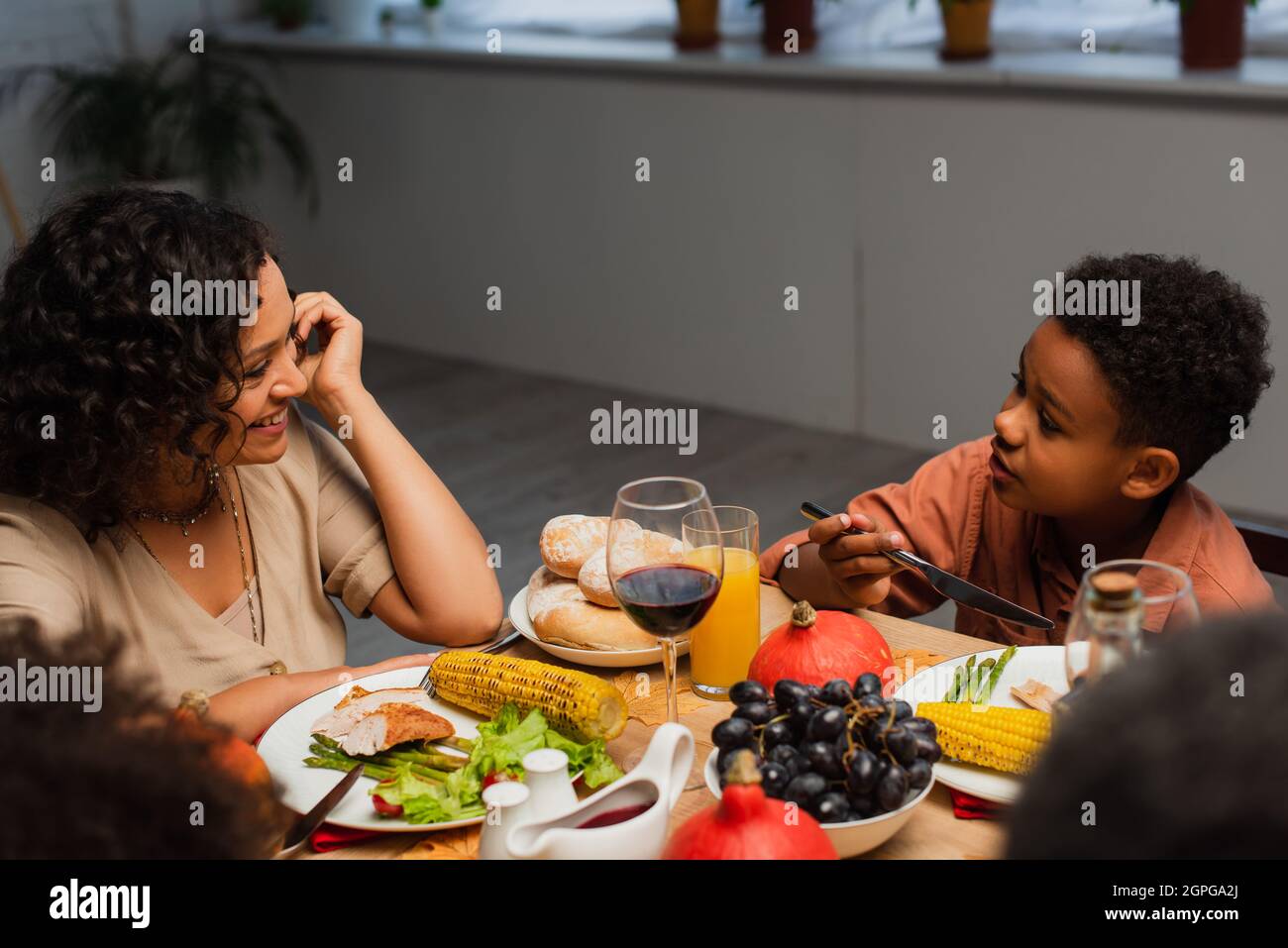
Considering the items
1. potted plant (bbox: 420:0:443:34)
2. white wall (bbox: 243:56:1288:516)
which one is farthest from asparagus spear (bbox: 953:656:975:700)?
potted plant (bbox: 420:0:443:34)

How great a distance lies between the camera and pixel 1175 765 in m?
0.55

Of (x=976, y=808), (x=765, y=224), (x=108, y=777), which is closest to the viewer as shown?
(x=108, y=777)

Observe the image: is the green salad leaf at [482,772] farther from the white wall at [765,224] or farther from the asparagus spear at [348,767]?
the white wall at [765,224]

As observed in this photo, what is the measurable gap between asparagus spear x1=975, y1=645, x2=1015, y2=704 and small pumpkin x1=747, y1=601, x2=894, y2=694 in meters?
0.10

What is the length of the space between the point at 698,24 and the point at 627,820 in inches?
146

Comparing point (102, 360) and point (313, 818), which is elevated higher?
point (102, 360)

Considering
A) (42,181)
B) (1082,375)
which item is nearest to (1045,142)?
(1082,375)

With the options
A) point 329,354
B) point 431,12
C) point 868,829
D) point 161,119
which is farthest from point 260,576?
point 161,119

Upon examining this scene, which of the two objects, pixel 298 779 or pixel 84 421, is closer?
pixel 298 779

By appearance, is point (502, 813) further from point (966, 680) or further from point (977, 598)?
point (977, 598)

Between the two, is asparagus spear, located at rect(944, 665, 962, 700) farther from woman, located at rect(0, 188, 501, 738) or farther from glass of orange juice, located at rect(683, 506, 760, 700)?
woman, located at rect(0, 188, 501, 738)

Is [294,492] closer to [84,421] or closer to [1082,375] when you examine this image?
[84,421]

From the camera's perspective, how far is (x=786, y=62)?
4008mm
